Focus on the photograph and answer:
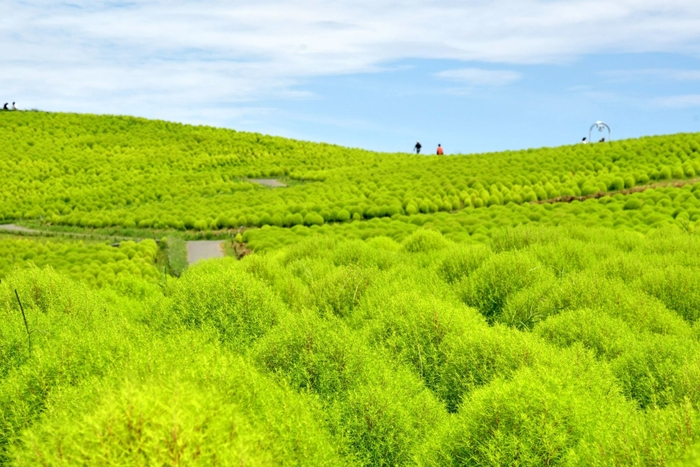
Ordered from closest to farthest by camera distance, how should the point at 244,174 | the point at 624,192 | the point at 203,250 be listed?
the point at 203,250
the point at 624,192
the point at 244,174

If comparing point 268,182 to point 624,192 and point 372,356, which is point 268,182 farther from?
point 372,356

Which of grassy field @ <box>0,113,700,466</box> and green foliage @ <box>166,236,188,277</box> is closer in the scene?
grassy field @ <box>0,113,700,466</box>

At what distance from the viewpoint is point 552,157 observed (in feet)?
150

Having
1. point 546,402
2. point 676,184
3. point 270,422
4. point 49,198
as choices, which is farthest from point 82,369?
point 49,198

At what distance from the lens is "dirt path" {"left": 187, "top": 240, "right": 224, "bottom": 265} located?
28.7 m

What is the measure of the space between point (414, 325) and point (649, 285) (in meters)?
5.20

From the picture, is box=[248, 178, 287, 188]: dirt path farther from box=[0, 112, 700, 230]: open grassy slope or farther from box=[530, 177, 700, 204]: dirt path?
box=[530, 177, 700, 204]: dirt path

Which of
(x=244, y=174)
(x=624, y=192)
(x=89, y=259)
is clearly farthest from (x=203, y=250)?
(x=244, y=174)

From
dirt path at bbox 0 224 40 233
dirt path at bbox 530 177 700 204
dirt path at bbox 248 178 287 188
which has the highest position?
dirt path at bbox 248 178 287 188

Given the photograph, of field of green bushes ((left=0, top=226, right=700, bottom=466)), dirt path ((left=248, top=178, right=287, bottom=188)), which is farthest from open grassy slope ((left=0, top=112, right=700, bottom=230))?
field of green bushes ((left=0, top=226, right=700, bottom=466))

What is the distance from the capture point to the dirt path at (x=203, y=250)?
94.3 feet

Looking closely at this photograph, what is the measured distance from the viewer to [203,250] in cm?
3034

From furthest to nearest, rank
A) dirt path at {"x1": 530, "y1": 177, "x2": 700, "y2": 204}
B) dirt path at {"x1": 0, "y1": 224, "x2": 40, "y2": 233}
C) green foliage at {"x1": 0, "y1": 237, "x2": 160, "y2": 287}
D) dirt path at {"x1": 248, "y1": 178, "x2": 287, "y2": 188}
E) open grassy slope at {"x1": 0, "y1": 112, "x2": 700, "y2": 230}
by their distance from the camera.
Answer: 1. dirt path at {"x1": 248, "y1": 178, "x2": 287, "y2": 188}
2. dirt path at {"x1": 0, "y1": 224, "x2": 40, "y2": 233}
3. open grassy slope at {"x1": 0, "y1": 112, "x2": 700, "y2": 230}
4. dirt path at {"x1": 530, "y1": 177, "x2": 700, "y2": 204}
5. green foliage at {"x1": 0, "y1": 237, "x2": 160, "y2": 287}

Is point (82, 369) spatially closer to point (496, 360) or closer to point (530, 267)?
point (496, 360)
